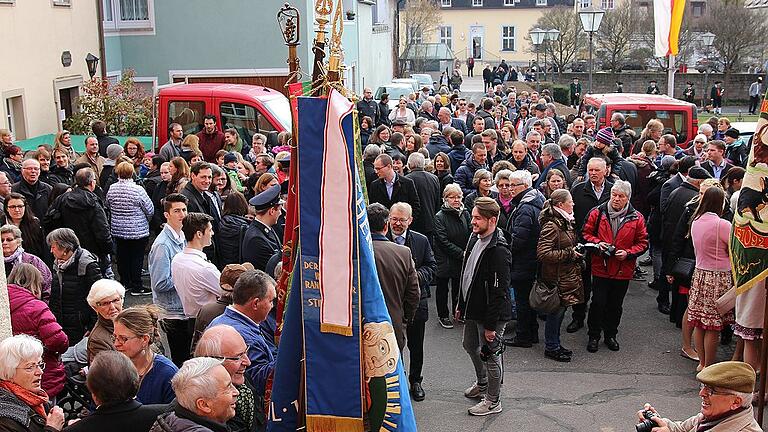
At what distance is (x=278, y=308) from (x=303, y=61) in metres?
15.8

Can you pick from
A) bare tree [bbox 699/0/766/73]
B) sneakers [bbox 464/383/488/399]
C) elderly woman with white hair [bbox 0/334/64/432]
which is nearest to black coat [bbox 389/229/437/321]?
sneakers [bbox 464/383/488/399]

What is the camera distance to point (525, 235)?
8.44 m

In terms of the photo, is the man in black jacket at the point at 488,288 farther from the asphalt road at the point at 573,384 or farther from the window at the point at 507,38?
the window at the point at 507,38

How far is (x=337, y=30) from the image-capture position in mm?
4543

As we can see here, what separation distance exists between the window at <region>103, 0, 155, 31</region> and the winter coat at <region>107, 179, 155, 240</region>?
1298 centimetres

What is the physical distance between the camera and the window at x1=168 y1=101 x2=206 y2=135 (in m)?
14.3

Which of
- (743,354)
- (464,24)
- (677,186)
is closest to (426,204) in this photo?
(677,186)

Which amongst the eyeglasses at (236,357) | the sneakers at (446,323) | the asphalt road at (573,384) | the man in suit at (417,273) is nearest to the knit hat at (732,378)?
the eyeglasses at (236,357)

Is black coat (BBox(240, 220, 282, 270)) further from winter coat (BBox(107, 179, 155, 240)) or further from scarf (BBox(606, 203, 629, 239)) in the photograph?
scarf (BBox(606, 203, 629, 239))

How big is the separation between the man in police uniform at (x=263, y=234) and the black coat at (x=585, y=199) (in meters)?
3.68

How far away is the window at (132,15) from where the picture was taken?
21594 mm

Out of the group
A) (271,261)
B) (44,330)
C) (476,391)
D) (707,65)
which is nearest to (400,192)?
(476,391)

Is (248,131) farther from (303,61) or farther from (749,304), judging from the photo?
(749,304)

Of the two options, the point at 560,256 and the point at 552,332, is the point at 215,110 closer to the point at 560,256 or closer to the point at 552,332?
the point at 552,332
